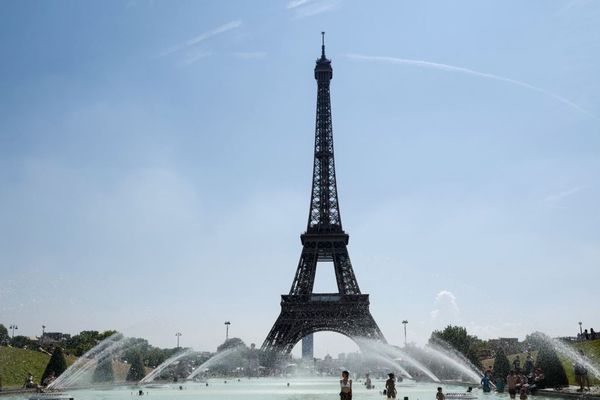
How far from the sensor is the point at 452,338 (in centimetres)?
8350

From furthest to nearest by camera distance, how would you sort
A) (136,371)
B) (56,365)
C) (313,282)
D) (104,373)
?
(313,282)
(136,371)
(104,373)
(56,365)

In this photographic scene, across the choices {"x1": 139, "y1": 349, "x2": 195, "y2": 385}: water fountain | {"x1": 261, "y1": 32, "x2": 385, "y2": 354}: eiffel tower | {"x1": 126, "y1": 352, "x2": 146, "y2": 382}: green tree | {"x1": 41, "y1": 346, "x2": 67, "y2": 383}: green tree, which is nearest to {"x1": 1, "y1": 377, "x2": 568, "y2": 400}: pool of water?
{"x1": 41, "y1": 346, "x2": 67, "y2": 383}: green tree

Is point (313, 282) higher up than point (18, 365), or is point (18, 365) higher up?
point (313, 282)

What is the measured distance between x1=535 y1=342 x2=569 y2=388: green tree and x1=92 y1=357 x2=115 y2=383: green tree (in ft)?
145

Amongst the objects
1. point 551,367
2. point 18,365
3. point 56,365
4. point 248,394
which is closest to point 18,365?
point 18,365

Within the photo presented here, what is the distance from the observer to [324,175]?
104 m

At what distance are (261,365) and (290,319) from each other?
854 centimetres

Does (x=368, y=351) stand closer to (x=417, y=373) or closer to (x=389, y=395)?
(x=417, y=373)

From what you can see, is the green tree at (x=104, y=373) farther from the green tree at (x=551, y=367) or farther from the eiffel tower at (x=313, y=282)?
the green tree at (x=551, y=367)

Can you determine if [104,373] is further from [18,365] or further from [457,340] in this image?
[457,340]

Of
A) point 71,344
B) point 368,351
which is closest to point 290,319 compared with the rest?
point 368,351

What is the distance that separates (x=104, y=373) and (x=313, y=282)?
1693 inches

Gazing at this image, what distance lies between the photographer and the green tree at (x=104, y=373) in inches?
2379

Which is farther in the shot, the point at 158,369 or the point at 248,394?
the point at 158,369
